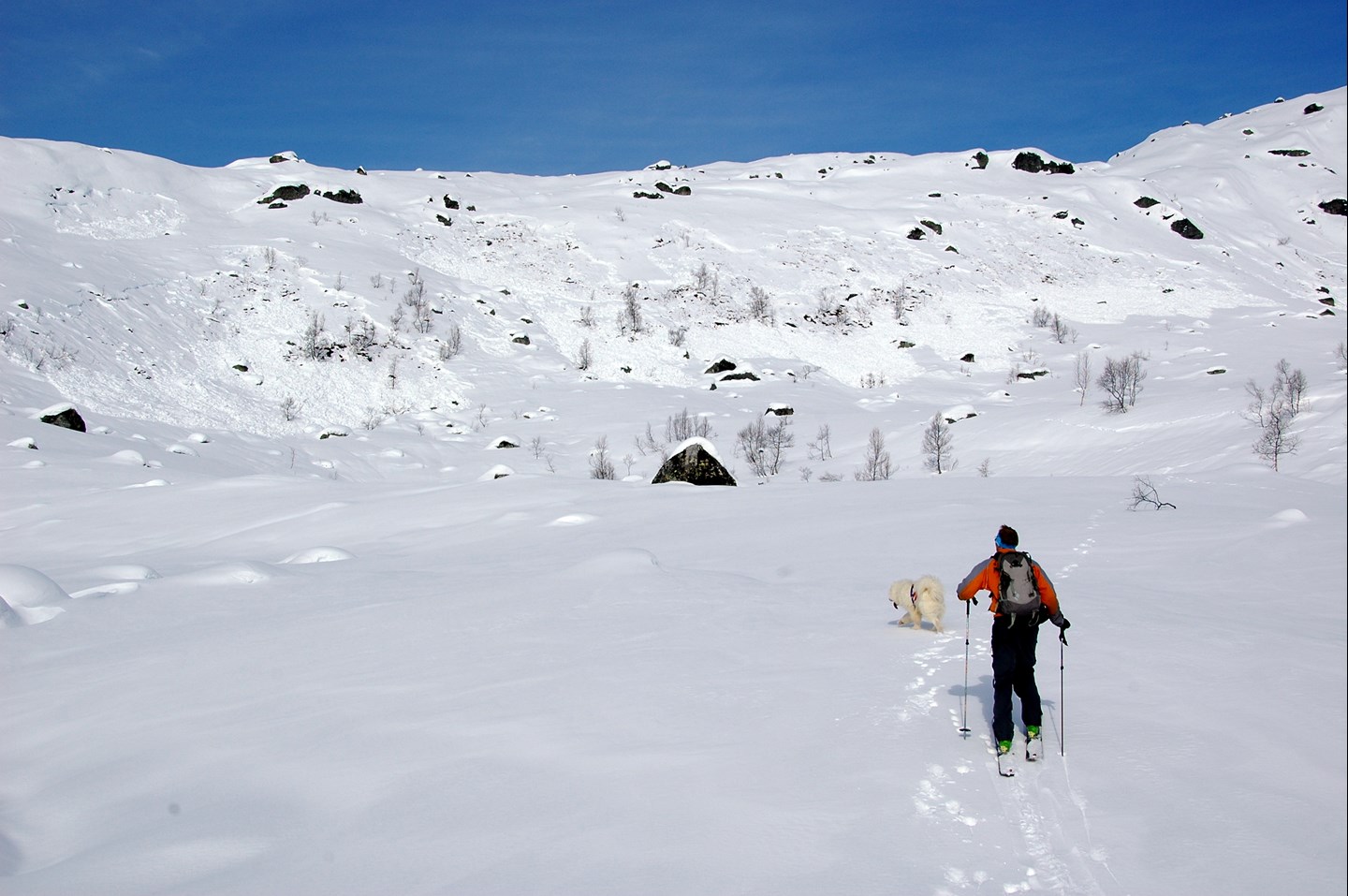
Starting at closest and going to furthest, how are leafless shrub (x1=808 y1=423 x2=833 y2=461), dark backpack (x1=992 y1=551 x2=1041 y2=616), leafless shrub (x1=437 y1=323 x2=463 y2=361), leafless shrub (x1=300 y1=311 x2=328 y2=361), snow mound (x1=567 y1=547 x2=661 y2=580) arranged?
dark backpack (x1=992 y1=551 x2=1041 y2=616)
snow mound (x1=567 y1=547 x2=661 y2=580)
leafless shrub (x1=808 y1=423 x2=833 y2=461)
leafless shrub (x1=300 y1=311 x2=328 y2=361)
leafless shrub (x1=437 y1=323 x2=463 y2=361)

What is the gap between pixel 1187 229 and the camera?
59.1m

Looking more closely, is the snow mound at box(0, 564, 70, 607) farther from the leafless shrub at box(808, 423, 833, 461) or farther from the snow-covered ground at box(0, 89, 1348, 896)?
the leafless shrub at box(808, 423, 833, 461)

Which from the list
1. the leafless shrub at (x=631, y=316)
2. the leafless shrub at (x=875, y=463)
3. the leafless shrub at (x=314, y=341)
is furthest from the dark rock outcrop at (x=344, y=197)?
the leafless shrub at (x=875, y=463)

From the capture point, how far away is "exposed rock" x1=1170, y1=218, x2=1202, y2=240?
58.8 meters

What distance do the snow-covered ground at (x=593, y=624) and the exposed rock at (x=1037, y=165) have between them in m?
41.4

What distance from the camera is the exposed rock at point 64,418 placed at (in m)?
21.6

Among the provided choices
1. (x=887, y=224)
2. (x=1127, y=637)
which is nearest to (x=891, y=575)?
(x=1127, y=637)

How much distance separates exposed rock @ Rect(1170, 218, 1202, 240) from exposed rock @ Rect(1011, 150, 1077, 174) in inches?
624

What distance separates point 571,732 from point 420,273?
4204cm

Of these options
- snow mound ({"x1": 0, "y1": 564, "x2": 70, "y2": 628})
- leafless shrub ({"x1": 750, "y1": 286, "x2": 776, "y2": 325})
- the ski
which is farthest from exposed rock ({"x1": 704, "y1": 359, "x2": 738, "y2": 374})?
the ski

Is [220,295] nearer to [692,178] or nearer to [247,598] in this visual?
[247,598]

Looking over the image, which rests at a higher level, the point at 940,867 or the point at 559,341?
the point at 559,341

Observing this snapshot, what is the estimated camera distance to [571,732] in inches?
196

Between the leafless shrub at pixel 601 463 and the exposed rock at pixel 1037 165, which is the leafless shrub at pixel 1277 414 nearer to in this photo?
the leafless shrub at pixel 601 463
